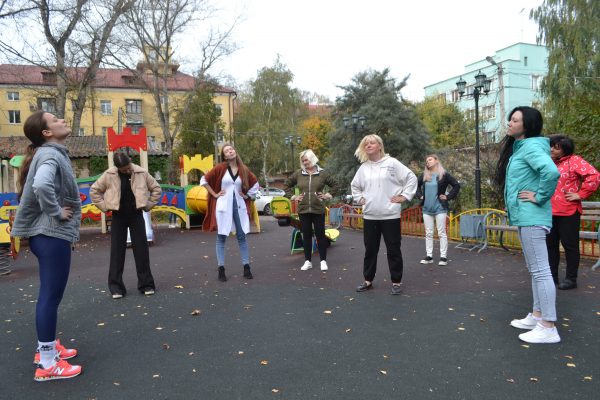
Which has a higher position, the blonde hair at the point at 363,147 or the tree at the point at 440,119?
the tree at the point at 440,119

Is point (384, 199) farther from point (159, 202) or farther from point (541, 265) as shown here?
point (159, 202)

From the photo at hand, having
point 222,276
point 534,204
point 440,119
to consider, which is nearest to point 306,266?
point 222,276

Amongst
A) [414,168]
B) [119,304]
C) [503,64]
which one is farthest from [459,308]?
[503,64]

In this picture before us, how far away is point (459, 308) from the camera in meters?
4.67

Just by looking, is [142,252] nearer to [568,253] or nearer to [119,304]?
[119,304]

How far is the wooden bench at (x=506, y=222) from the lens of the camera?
6930 mm

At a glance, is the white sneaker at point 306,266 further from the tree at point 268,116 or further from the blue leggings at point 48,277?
the tree at point 268,116

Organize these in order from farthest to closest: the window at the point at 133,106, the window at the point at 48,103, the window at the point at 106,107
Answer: the window at the point at 133,106, the window at the point at 106,107, the window at the point at 48,103

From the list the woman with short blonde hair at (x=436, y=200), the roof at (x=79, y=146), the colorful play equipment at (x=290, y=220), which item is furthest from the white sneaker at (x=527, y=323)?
the roof at (x=79, y=146)

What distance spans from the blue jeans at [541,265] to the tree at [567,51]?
13.4 meters

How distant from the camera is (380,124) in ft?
69.7

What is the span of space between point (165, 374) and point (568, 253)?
480 centimetres

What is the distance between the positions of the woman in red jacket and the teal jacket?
6.66 feet

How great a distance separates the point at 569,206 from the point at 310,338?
3.62 m
